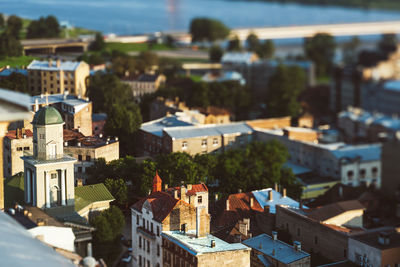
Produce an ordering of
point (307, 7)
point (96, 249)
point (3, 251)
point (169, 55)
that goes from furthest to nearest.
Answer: point (307, 7)
point (169, 55)
point (96, 249)
point (3, 251)

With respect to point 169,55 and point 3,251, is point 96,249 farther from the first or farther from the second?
point 169,55

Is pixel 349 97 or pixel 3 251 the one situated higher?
pixel 3 251

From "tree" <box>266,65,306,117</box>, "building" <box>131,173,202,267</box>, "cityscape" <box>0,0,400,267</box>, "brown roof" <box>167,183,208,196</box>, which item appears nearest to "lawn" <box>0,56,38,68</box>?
"cityscape" <box>0,0,400,267</box>

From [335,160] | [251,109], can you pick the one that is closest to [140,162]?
[335,160]

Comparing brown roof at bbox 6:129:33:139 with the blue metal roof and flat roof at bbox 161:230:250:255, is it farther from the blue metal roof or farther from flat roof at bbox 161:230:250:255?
the blue metal roof

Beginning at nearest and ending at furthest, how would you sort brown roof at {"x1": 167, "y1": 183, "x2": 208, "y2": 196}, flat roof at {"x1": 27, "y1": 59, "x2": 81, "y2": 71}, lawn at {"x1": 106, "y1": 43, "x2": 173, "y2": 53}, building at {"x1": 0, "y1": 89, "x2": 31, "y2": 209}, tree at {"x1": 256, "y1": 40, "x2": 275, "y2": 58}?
1. building at {"x1": 0, "y1": 89, "x2": 31, "y2": 209}
2. brown roof at {"x1": 167, "y1": 183, "x2": 208, "y2": 196}
3. flat roof at {"x1": 27, "y1": 59, "x2": 81, "y2": 71}
4. lawn at {"x1": 106, "y1": 43, "x2": 173, "y2": 53}
5. tree at {"x1": 256, "y1": 40, "x2": 275, "y2": 58}

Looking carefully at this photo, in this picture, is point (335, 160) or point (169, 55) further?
point (169, 55)
